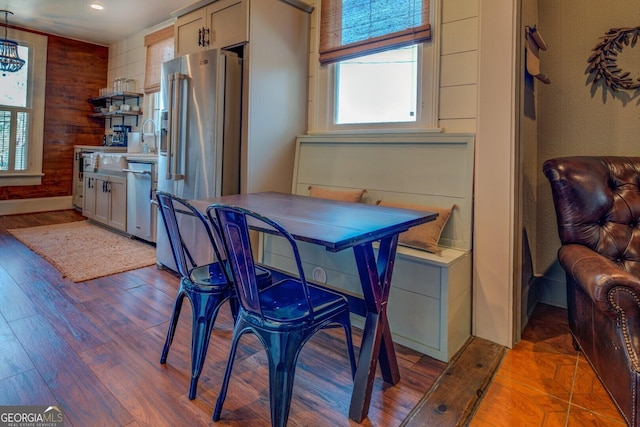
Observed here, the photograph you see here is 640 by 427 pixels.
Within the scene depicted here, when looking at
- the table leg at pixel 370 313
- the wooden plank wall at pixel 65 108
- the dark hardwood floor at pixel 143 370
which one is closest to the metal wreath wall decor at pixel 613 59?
the table leg at pixel 370 313

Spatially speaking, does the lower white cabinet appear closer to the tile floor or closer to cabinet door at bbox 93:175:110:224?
cabinet door at bbox 93:175:110:224

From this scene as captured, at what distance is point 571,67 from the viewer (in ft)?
8.29

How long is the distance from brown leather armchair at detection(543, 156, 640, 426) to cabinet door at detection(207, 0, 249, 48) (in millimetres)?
2351

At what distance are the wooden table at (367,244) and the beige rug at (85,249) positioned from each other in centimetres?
214

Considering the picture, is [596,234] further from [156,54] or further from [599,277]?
[156,54]

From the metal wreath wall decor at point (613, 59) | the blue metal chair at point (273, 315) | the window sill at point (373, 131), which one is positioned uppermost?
the metal wreath wall decor at point (613, 59)

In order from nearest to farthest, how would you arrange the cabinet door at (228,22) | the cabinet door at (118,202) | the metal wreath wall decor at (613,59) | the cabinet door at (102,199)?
the metal wreath wall decor at (613,59)
the cabinet door at (228,22)
the cabinet door at (118,202)
the cabinet door at (102,199)

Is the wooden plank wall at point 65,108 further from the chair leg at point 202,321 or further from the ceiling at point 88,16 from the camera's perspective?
the chair leg at point 202,321

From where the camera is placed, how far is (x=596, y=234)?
1943 mm

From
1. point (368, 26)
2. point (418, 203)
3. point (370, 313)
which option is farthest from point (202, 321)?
point (368, 26)

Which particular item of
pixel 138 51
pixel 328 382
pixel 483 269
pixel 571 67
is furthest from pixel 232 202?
pixel 138 51

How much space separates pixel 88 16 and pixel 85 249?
11.1ft

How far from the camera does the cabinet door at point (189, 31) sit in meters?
3.22

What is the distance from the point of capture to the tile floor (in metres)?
1.54
